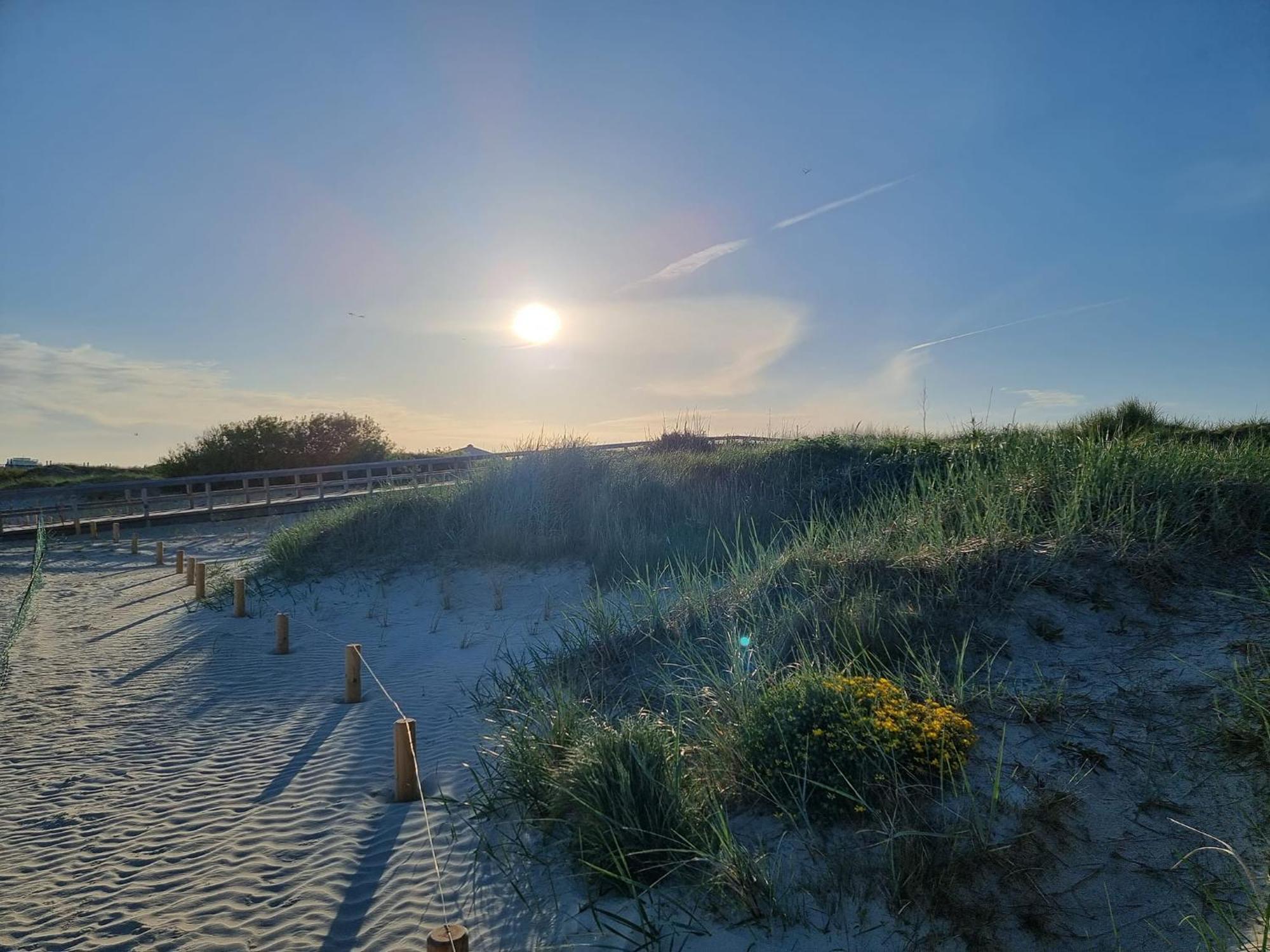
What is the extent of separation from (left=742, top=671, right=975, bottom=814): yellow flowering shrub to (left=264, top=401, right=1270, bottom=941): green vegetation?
0.05 ft

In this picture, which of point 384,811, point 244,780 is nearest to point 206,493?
point 244,780

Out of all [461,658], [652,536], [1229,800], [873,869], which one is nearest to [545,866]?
[873,869]

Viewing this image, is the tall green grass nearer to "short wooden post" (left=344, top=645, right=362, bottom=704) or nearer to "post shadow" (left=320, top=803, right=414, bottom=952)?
"short wooden post" (left=344, top=645, right=362, bottom=704)

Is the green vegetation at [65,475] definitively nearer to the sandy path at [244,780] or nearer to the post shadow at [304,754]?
the sandy path at [244,780]

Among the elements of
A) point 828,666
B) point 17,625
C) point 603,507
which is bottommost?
point 17,625

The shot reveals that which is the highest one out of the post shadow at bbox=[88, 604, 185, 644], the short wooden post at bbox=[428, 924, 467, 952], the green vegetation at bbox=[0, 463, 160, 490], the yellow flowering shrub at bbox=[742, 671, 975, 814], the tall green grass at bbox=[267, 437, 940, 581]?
the green vegetation at bbox=[0, 463, 160, 490]

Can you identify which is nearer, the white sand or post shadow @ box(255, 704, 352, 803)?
the white sand

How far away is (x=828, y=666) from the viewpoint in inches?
200

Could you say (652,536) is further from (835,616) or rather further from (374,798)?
(374,798)

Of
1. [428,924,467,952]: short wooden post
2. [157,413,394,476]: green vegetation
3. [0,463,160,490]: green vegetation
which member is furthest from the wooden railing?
[428,924,467,952]: short wooden post

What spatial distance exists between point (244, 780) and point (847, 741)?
202 inches

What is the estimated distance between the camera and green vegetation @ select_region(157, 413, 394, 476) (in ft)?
128

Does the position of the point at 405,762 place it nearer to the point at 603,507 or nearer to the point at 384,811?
the point at 384,811

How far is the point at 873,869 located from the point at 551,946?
163 centimetres
